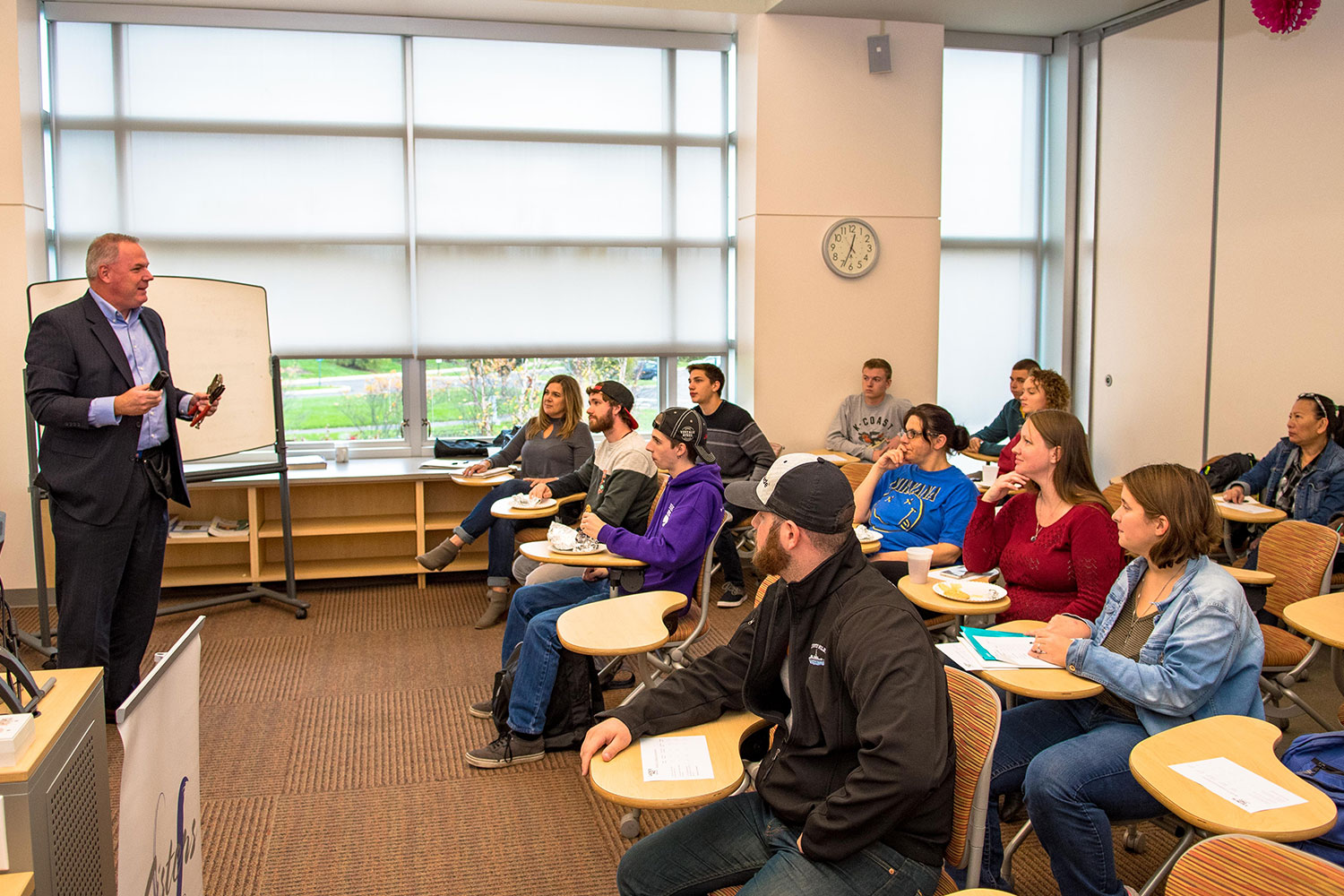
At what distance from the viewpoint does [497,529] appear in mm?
5719

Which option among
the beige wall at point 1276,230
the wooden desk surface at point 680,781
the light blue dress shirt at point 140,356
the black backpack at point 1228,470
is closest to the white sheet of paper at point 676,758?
the wooden desk surface at point 680,781

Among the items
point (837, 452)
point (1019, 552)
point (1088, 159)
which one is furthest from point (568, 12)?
point (1019, 552)

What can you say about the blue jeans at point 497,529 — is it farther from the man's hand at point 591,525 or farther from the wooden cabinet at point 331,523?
the man's hand at point 591,525

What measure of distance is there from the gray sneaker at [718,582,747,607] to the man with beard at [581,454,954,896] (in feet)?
11.4

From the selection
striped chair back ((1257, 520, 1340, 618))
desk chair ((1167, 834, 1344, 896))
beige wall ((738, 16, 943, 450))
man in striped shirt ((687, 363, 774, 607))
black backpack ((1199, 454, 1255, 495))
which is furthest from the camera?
beige wall ((738, 16, 943, 450))

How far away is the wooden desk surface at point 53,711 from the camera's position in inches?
66.4

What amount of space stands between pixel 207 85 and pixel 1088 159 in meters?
6.17

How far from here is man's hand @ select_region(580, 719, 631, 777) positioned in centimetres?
214

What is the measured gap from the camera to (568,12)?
21.5 feet

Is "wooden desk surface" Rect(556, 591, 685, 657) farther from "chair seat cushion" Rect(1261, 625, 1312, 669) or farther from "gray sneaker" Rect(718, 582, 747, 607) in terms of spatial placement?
"gray sneaker" Rect(718, 582, 747, 607)

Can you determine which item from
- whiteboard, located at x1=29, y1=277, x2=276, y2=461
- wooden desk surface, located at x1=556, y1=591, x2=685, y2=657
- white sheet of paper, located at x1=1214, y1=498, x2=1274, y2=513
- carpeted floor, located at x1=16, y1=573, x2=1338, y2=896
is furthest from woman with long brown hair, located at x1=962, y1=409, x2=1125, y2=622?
whiteboard, located at x1=29, y1=277, x2=276, y2=461

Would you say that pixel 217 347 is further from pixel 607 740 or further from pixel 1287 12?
pixel 1287 12

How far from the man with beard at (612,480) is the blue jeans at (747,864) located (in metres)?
1.95

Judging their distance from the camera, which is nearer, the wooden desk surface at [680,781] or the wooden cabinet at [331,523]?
the wooden desk surface at [680,781]
